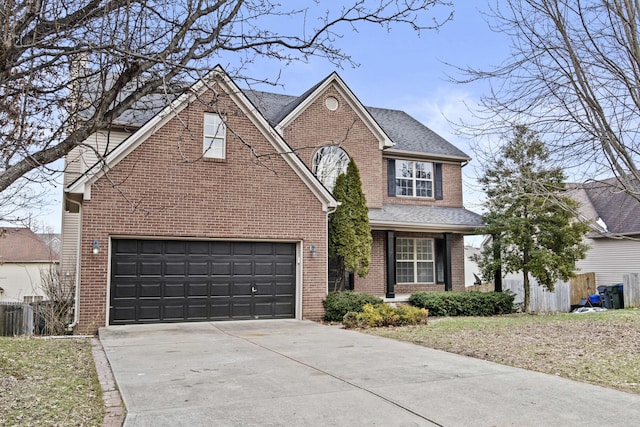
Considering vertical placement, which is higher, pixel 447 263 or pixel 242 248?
pixel 242 248

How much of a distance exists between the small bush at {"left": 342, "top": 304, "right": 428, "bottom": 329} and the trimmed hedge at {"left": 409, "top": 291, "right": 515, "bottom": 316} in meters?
2.78

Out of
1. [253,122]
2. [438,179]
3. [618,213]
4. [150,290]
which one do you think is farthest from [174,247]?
[618,213]

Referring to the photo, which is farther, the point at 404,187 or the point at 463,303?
the point at 404,187

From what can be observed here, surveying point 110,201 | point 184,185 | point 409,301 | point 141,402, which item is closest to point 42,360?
point 141,402

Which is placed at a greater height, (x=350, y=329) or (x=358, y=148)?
(x=358, y=148)

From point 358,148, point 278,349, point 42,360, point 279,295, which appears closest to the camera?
point 42,360

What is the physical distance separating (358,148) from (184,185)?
322 inches

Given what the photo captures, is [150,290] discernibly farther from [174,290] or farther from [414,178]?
[414,178]

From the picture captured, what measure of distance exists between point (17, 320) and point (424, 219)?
45.0 feet

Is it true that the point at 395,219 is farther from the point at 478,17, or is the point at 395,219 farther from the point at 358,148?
the point at 478,17

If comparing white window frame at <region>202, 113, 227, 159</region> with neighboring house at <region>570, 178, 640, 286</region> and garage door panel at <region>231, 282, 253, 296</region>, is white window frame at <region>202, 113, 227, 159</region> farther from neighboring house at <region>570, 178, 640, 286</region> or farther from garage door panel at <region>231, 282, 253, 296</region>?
neighboring house at <region>570, 178, 640, 286</region>

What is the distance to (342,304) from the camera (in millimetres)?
14938

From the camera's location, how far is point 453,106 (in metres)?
7.71

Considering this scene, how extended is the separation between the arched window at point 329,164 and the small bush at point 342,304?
530cm
